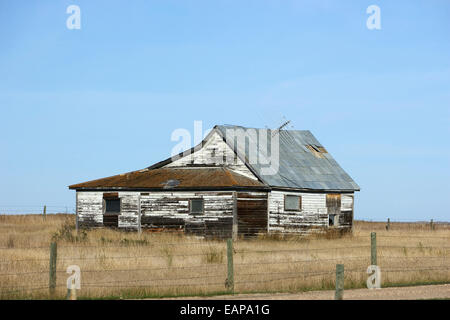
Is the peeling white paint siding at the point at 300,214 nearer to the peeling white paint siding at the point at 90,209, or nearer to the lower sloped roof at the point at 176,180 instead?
the lower sloped roof at the point at 176,180

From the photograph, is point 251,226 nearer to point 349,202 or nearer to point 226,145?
point 226,145

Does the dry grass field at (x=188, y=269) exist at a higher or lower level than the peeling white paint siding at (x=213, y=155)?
lower

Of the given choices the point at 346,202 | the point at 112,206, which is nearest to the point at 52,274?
the point at 112,206

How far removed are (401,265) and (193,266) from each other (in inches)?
246

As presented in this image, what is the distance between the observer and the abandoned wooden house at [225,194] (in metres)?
33.5

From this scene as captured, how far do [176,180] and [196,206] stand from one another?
1.74 m

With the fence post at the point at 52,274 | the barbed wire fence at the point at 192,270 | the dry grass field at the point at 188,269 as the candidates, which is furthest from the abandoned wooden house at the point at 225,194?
the fence post at the point at 52,274

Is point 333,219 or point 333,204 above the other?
point 333,204

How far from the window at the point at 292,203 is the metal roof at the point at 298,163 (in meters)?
0.64

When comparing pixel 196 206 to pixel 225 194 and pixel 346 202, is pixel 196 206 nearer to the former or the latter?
pixel 225 194

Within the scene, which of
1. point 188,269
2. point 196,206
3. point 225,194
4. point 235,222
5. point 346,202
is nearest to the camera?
point 188,269

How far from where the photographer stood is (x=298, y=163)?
127 feet

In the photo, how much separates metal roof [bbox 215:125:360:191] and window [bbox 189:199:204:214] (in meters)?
3.09
